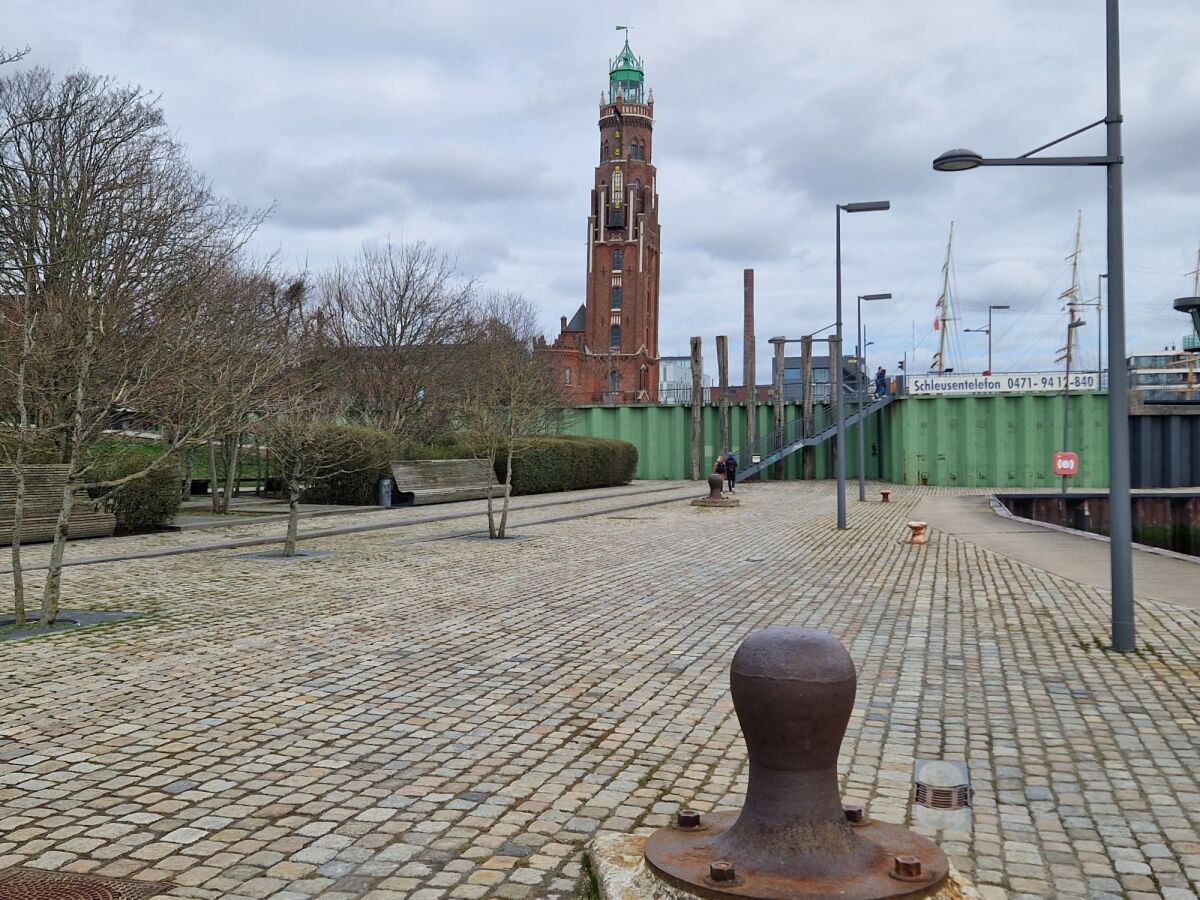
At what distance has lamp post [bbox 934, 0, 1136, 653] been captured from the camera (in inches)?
337

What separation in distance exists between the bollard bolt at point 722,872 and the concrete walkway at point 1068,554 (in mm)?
9341

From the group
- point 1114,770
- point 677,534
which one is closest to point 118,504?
point 677,534

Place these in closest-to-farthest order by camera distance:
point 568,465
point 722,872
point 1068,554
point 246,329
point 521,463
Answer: point 722,872 < point 1068,554 < point 246,329 < point 521,463 < point 568,465

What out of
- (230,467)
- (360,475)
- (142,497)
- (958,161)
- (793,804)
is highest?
(958,161)

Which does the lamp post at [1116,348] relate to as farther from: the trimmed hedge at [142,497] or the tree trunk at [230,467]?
the tree trunk at [230,467]

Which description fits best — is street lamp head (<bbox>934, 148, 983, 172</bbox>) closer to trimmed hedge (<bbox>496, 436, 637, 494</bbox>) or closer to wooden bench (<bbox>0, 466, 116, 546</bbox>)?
wooden bench (<bbox>0, 466, 116, 546</bbox>)

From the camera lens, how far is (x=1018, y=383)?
42688 millimetres

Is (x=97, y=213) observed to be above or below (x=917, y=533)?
above

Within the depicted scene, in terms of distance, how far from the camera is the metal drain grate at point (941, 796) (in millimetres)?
4824

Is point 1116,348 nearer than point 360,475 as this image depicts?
Yes

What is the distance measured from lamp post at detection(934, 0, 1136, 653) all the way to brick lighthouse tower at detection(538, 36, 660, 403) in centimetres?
8560

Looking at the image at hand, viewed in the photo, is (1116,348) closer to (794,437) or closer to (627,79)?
(794,437)

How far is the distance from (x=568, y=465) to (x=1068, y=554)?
23.1 metres

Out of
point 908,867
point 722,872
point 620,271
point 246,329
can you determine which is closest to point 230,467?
point 246,329
